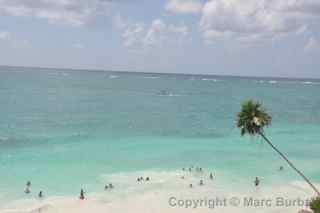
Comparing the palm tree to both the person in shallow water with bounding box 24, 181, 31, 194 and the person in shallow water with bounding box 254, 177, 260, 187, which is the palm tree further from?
the person in shallow water with bounding box 24, 181, 31, 194

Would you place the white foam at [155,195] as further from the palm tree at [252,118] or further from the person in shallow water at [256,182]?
the palm tree at [252,118]

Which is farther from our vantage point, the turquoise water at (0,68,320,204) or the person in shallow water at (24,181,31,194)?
the turquoise water at (0,68,320,204)

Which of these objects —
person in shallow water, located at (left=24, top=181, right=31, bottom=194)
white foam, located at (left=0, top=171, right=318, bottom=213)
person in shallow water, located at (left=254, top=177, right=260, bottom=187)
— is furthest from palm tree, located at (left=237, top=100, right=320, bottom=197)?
person in shallow water, located at (left=24, top=181, right=31, bottom=194)

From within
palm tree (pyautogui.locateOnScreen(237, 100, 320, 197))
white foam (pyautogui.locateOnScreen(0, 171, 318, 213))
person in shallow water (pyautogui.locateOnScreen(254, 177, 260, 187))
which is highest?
palm tree (pyautogui.locateOnScreen(237, 100, 320, 197))

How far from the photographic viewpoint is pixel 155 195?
39594 mm

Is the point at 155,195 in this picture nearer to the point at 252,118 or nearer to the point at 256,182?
the point at 256,182

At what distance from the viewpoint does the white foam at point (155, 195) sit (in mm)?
35844

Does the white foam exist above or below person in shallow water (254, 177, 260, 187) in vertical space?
below

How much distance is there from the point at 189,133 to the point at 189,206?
33448 millimetres

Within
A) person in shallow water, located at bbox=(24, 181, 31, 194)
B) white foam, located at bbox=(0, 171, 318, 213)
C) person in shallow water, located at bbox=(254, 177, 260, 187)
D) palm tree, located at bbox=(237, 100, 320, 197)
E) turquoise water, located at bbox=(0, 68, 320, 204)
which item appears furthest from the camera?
turquoise water, located at bbox=(0, 68, 320, 204)

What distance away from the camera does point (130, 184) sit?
1686 inches

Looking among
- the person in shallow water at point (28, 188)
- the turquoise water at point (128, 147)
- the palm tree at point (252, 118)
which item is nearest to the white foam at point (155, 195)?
the turquoise water at point (128, 147)

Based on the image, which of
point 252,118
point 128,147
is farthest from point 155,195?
point 128,147

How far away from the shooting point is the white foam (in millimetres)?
35844
